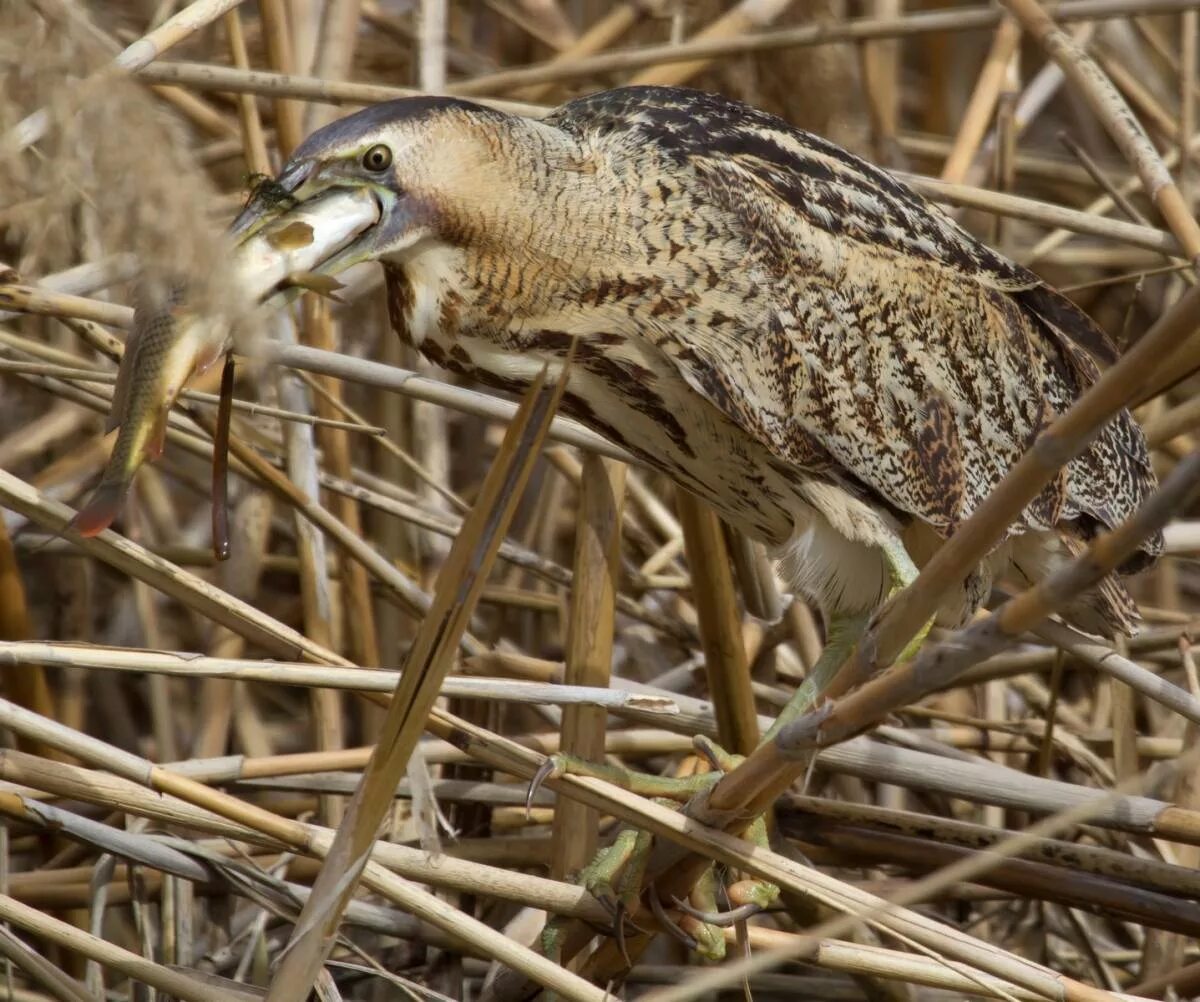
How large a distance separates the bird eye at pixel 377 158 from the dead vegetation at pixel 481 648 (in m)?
0.19

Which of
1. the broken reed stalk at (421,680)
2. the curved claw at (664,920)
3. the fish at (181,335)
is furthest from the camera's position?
the curved claw at (664,920)

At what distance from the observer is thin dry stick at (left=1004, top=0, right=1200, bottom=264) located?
4.80 feet

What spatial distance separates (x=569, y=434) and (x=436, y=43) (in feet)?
2.03

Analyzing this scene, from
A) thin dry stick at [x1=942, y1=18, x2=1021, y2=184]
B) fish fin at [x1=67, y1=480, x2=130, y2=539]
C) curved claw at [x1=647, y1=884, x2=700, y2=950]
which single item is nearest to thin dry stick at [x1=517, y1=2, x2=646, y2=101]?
thin dry stick at [x1=942, y1=18, x2=1021, y2=184]

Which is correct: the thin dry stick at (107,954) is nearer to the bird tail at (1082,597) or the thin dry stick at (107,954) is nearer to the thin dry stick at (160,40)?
the thin dry stick at (160,40)

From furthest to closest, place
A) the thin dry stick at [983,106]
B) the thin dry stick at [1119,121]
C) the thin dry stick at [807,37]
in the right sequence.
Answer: the thin dry stick at [983,106]
the thin dry stick at [807,37]
the thin dry stick at [1119,121]

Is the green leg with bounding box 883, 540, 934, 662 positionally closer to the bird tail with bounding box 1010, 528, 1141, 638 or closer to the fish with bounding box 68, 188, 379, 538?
the bird tail with bounding box 1010, 528, 1141, 638

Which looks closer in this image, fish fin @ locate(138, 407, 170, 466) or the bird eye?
fish fin @ locate(138, 407, 170, 466)

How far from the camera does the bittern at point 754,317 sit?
133 centimetres

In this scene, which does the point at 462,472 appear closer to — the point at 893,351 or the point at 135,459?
the point at 893,351

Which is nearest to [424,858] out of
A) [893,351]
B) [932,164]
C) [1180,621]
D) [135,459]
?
[135,459]

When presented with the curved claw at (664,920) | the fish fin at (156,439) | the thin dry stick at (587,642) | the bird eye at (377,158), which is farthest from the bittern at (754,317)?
the curved claw at (664,920)

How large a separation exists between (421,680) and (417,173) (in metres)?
0.51

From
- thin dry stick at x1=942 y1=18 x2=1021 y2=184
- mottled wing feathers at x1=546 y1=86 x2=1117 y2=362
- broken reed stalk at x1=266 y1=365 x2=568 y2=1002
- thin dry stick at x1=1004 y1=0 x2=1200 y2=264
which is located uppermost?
thin dry stick at x1=942 y1=18 x2=1021 y2=184
